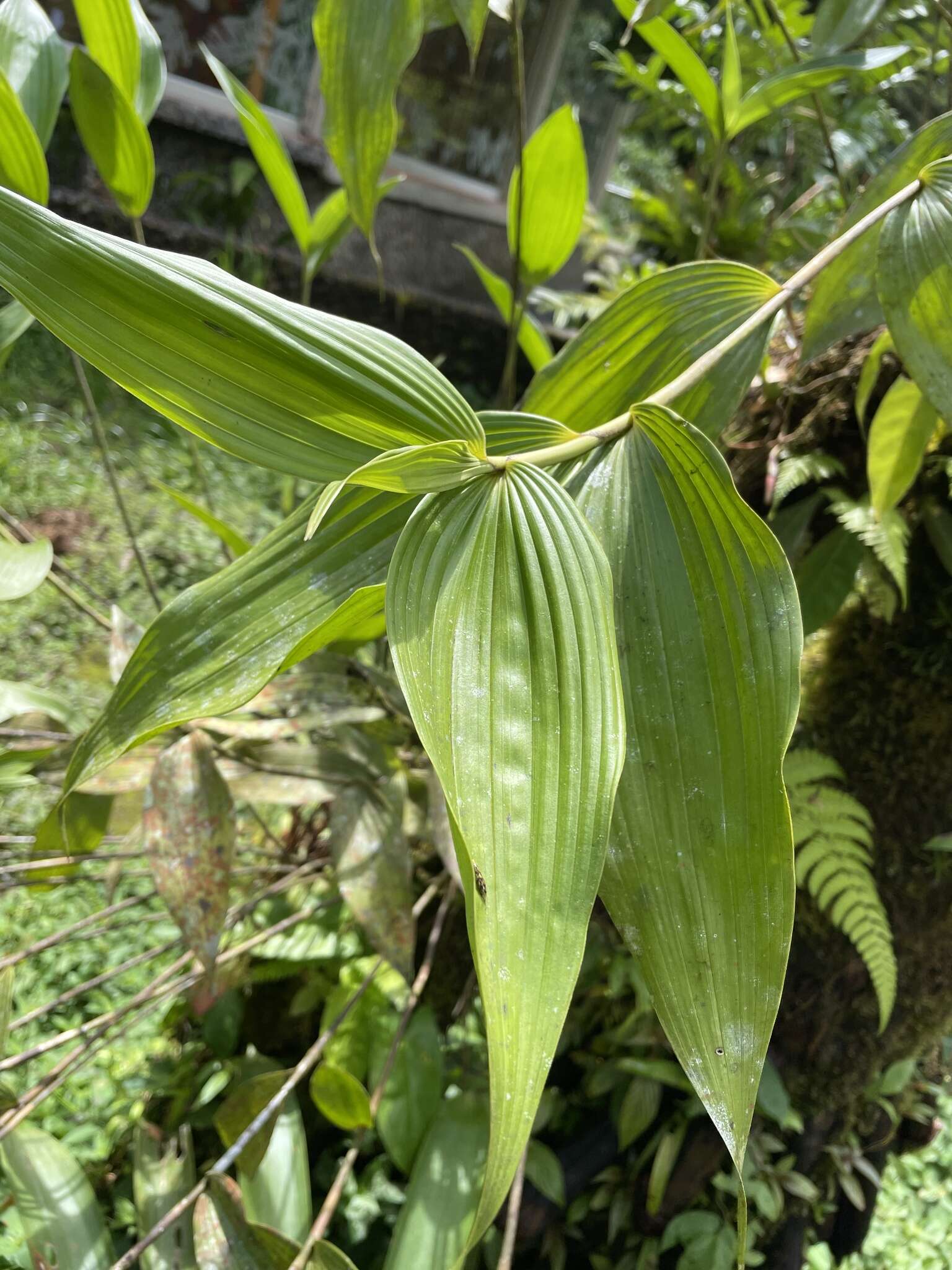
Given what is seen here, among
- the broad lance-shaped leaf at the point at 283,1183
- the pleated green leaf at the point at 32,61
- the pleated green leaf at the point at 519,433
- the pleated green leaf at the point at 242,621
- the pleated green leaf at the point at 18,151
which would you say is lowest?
the broad lance-shaped leaf at the point at 283,1183

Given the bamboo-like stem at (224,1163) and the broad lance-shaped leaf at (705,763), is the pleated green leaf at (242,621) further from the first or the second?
the bamboo-like stem at (224,1163)

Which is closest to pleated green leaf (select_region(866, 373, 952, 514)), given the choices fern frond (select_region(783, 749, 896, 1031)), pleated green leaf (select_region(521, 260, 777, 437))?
pleated green leaf (select_region(521, 260, 777, 437))

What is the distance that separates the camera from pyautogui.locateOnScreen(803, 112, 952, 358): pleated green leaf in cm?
53

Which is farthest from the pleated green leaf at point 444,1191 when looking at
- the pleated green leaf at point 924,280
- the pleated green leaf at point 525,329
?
the pleated green leaf at point 525,329

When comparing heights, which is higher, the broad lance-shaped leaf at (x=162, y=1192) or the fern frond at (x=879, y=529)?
the fern frond at (x=879, y=529)

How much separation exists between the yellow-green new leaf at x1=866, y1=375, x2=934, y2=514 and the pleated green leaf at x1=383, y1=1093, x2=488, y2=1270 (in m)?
0.62

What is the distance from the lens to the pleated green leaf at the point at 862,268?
533 mm

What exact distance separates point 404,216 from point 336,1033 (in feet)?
9.77

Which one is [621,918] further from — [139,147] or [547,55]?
[547,55]

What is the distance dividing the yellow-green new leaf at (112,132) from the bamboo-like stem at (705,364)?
47 centimetres

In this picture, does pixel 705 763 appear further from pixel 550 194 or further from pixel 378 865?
pixel 550 194

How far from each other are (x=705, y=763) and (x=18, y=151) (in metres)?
0.63

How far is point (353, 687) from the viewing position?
0.82 m

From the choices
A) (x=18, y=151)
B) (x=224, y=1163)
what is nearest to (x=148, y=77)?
(x=18, y=151)
